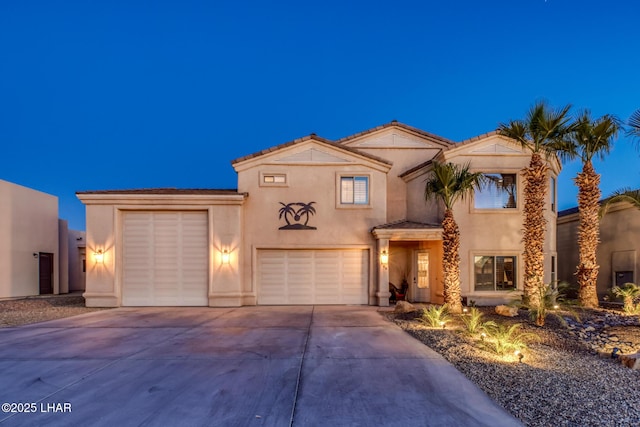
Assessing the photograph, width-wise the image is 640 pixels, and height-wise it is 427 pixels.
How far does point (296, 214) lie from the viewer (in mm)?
13203

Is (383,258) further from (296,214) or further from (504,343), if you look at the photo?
(504,343)

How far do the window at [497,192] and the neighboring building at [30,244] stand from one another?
2076cm

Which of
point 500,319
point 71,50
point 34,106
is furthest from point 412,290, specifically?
point 34,106

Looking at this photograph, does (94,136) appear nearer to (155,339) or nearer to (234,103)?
(234,103)

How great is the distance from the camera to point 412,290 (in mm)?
14555

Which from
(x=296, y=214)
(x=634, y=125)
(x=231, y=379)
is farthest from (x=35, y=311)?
(x=634, y=125)

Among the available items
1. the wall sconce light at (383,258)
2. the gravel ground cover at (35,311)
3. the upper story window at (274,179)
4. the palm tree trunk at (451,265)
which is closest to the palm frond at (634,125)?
the palm tree trunk at (451,265)

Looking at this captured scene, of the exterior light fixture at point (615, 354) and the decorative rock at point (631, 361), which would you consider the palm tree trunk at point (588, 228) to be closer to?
the exterior light fixture at point (615, 354)

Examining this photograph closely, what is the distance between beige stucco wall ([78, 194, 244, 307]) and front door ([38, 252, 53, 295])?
26.0ft

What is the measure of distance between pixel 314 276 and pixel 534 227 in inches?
304

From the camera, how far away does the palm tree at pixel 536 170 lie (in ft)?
33.9

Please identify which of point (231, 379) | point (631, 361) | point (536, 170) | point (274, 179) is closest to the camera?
point (231, 379)

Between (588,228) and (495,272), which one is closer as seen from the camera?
(588,228)

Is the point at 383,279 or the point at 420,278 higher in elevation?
the point at 383,279
